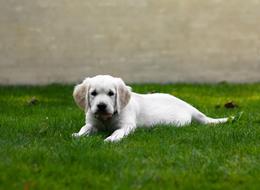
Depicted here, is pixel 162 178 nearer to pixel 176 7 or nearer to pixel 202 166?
pixel 202 166

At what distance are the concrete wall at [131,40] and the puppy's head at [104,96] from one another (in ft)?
19.5

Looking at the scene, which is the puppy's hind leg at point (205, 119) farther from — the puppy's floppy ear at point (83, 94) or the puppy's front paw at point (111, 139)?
the puppy's front paw at point (111, 139)

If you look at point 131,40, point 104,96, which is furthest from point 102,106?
point 131,40

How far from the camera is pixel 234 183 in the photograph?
16.2 feet

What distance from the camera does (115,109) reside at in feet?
22.8

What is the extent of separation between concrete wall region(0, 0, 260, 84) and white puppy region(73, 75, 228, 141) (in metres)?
5.39

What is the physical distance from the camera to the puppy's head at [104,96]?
6.79m

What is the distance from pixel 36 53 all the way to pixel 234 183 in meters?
8.45

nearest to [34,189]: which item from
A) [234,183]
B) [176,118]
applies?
[234,183]

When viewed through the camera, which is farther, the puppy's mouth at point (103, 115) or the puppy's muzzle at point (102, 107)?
the puppy's mouth at point (103, 115)

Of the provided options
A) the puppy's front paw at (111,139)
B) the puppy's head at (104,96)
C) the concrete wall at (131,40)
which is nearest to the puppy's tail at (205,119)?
the puppy's head at (104,96)

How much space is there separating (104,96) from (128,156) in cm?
131

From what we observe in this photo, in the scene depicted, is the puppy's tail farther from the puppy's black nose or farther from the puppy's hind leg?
the puppy's black nose

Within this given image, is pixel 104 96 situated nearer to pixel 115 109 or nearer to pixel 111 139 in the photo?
pixel 115 109
